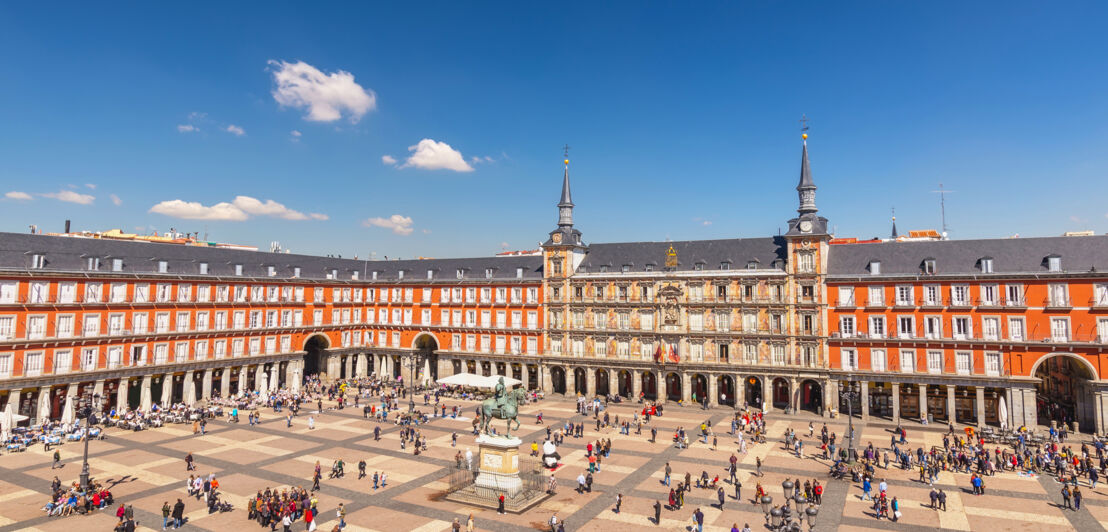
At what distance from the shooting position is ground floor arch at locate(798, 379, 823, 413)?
6744 cm

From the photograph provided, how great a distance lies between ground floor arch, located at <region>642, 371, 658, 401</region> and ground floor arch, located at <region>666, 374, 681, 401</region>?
71.5 inches

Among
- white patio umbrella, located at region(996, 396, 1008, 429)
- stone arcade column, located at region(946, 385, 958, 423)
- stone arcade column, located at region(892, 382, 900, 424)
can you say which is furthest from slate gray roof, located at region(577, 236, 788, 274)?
white patio umbrella, located at region(996, 396, 1008, 429)

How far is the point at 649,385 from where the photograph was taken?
76875mm

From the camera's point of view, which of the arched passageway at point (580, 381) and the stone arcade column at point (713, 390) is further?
the arched passageway at point (580, 381)

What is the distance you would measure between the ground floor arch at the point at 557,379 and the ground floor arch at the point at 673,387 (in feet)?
43.6

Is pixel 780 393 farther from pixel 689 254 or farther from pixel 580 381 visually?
pixel 580 381

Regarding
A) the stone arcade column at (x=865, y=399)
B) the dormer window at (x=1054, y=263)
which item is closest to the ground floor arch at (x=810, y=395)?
the stone arcade column at (x=865, y=399)

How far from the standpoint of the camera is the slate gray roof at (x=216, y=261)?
5994 centimetres

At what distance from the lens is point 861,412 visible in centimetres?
6450

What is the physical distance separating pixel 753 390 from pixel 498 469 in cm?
4208

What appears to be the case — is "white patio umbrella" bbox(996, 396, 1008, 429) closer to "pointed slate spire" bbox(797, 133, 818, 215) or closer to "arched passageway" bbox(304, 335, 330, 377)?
"pointed slate spire" bbox(797, 133, 818, 215)

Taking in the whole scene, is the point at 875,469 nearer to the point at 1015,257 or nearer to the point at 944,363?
the point at 944,363

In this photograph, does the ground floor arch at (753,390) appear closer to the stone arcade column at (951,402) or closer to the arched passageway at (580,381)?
the stone arcade column at (951,402)

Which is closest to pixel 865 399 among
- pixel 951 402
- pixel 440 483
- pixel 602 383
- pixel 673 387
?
pixel 951 402
